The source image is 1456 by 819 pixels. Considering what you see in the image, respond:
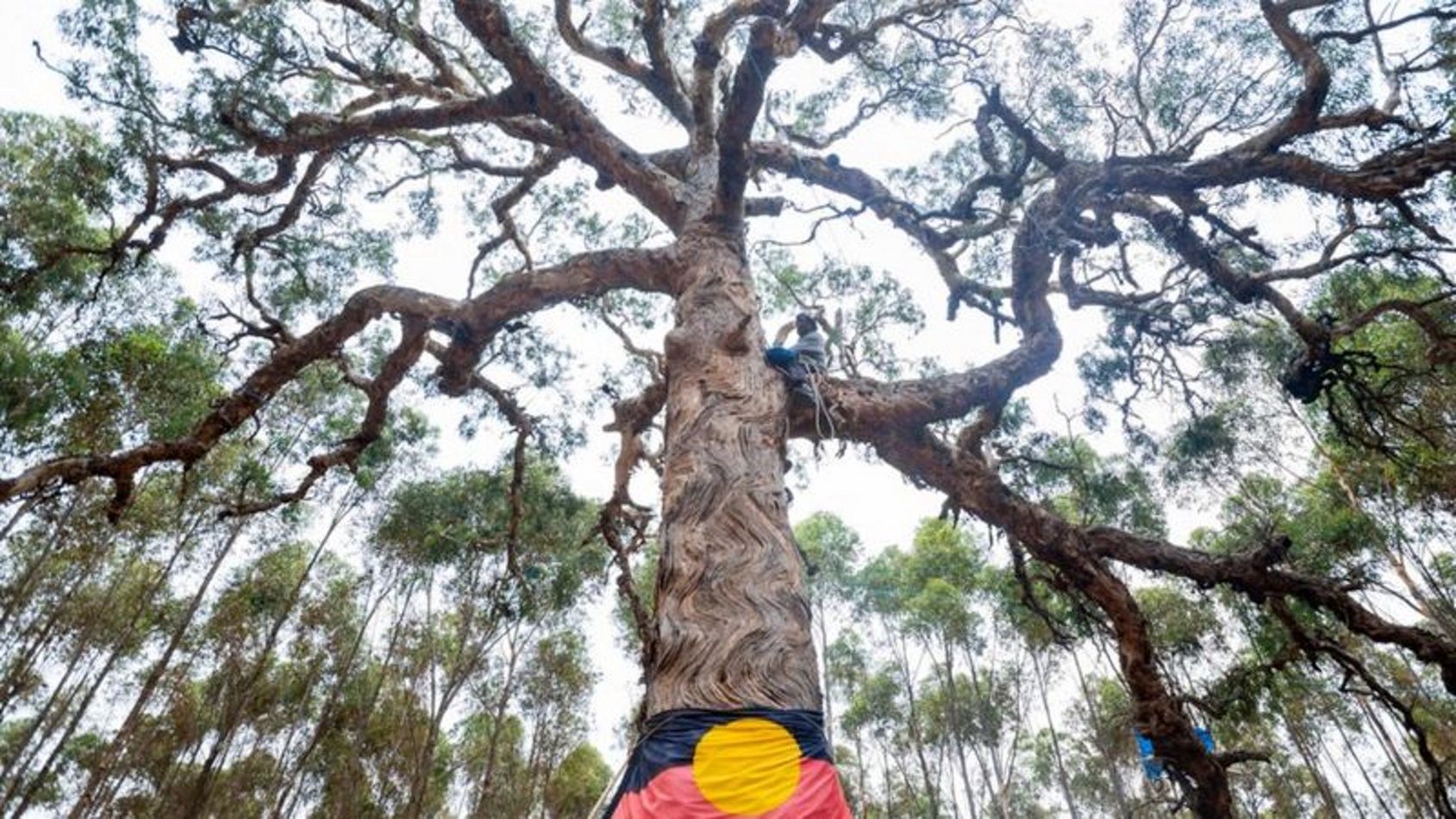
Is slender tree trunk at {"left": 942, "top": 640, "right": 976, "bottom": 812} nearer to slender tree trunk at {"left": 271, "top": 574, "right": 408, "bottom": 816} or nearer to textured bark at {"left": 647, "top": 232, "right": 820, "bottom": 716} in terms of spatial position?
slender tree trunk at {"left": 271, "top": 574, "right": 408, "bottom": 816}

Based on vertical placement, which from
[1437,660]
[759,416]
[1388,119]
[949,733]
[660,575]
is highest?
[949,733]

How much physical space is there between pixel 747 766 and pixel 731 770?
0.13 feet

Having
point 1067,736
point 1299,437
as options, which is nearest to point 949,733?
point 1067,736

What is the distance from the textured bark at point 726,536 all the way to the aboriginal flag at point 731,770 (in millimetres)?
58

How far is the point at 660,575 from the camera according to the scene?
7.11ft

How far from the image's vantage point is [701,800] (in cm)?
144

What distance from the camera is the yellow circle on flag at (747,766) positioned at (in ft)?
4.75

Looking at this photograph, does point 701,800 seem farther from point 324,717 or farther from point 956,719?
point 956,719

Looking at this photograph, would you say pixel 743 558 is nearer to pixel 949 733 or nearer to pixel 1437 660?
pixel 1437 660

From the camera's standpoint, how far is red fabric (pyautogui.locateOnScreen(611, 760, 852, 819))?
1436 mm

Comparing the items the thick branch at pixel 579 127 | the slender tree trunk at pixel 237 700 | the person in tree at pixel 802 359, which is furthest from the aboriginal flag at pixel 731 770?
the slender tree trunk at pixel 237 700

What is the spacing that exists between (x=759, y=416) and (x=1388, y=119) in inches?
167

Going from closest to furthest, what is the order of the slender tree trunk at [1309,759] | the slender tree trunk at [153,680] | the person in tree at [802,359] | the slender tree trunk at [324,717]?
the person in tree at [802,359]
the slender tree trunk at [153,680]
the slender tree trunk at [324,717]
the slender tree trunk at [1309,759]

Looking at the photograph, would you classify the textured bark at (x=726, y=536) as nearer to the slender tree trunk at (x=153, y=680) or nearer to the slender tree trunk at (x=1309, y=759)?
the slender tree trunk at (x=153, y=680)
